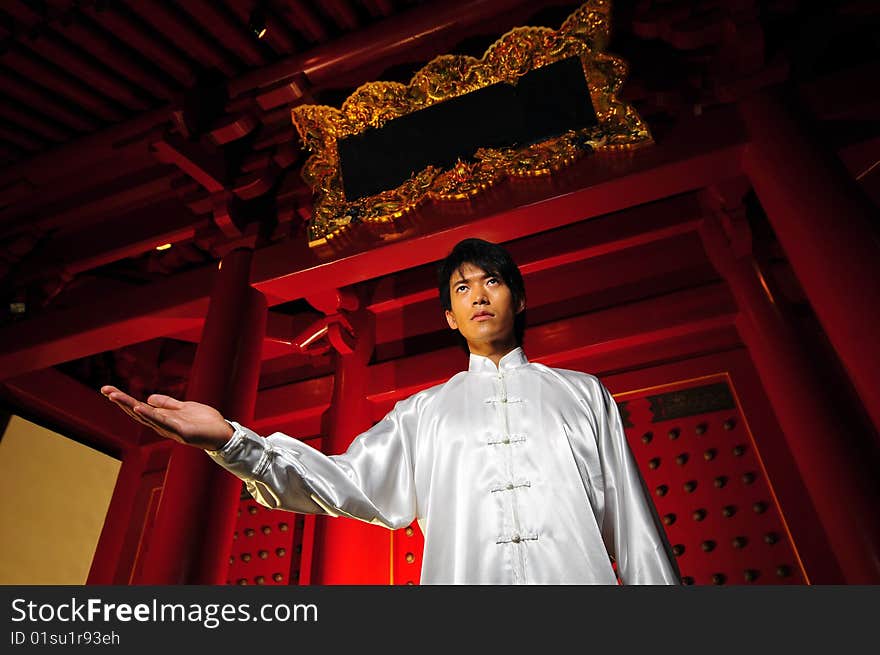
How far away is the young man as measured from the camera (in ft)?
4.46

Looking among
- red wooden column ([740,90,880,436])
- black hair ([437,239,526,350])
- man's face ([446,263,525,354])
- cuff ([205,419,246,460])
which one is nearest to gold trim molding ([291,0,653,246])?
red wooden column ([740,90,880,436])

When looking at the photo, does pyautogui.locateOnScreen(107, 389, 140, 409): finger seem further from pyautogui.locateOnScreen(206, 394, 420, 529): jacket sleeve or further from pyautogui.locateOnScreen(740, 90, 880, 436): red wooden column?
pyautogui.locateOnScreen(740, 90, 880, 436): red wooden column

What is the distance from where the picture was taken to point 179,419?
1264 millimetres

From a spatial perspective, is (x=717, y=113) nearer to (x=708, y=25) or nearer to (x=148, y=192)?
(x=708, y=25)

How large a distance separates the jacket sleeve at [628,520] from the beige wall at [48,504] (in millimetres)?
5484

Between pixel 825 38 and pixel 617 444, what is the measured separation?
3362mm

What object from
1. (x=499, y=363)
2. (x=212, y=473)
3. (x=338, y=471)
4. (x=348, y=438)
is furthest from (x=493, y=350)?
(x=348, y=438)

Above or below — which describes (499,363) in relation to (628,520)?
above

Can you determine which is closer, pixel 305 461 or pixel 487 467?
pixel 305 461

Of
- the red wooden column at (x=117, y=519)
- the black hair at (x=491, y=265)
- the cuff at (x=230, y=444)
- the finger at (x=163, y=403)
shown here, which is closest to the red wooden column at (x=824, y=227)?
the black hair at (x=491, y=265)

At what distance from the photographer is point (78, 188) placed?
473 centimetres

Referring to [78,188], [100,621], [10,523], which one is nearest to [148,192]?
[78,188]

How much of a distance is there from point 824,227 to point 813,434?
1184 mm

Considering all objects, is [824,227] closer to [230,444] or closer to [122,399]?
[230,444]
